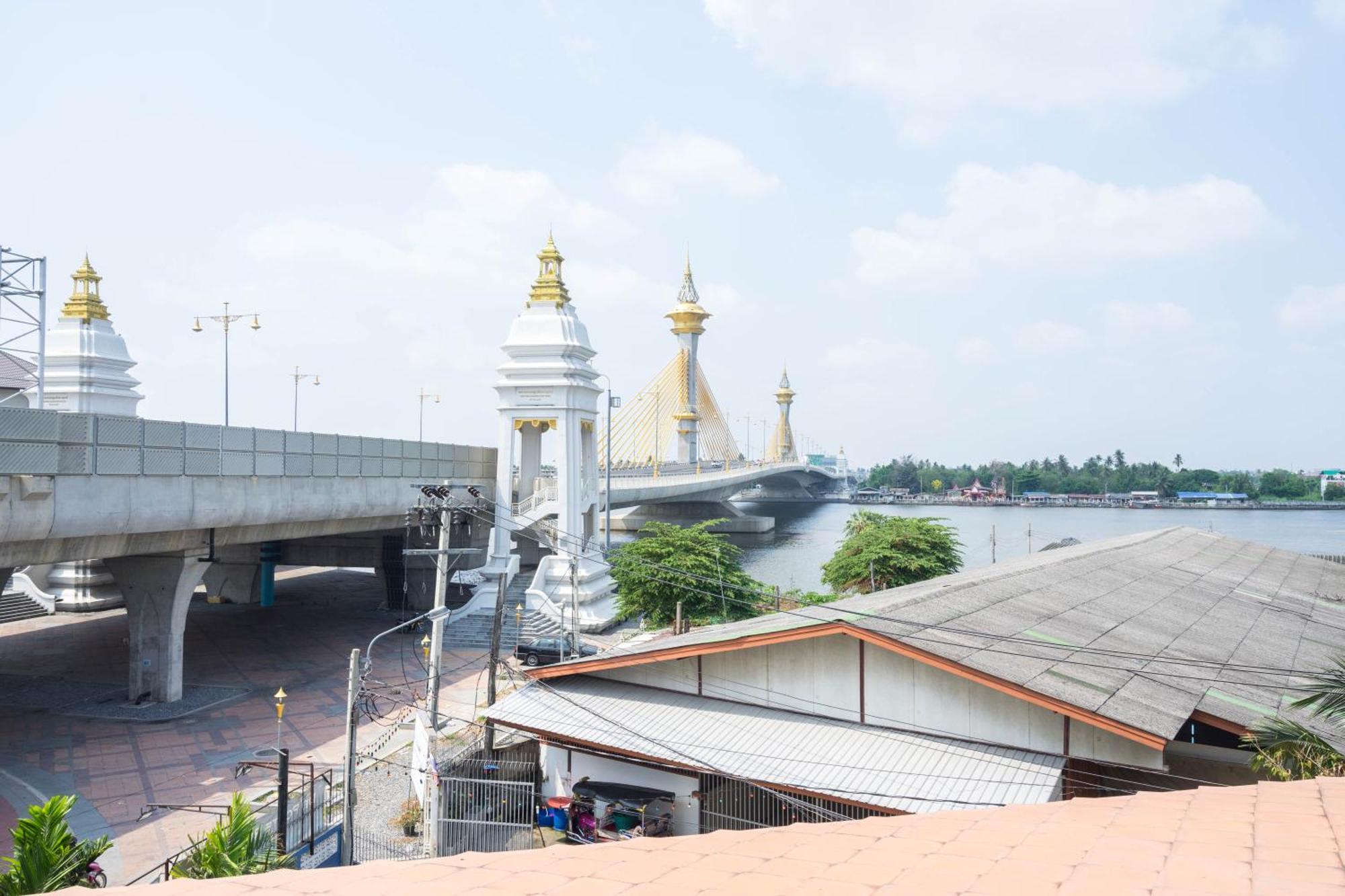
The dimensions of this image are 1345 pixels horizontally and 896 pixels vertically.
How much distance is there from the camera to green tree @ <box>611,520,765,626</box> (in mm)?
27672

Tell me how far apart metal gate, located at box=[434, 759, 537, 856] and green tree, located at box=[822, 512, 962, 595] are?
2046 centimetres

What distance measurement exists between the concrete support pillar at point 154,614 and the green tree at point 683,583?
12.8m

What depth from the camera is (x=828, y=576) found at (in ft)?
116

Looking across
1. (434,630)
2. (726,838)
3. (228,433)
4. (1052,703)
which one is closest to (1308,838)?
(726,838)

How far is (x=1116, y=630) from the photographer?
50.1ft

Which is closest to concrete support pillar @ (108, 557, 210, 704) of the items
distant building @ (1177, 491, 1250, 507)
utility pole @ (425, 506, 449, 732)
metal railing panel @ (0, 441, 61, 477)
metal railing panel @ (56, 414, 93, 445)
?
metal railing panel @ (56, 414, 93, 445)

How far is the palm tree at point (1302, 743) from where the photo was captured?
9438 mm

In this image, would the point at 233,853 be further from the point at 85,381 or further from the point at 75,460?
the point at 85,381

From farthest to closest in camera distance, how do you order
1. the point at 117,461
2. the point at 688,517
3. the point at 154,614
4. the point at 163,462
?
the point at 688,517 < the point at 154,614 < the point at 163,462 < the point at 117,461

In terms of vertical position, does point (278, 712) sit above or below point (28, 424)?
below

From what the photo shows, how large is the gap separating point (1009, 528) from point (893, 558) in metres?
72.2

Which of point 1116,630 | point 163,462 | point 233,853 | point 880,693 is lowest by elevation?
point 233,853

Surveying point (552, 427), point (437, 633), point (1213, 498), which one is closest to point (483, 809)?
point (437, 633)

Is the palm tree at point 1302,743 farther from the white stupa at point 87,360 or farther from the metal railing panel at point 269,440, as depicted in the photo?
the white stupa at point 87,360
